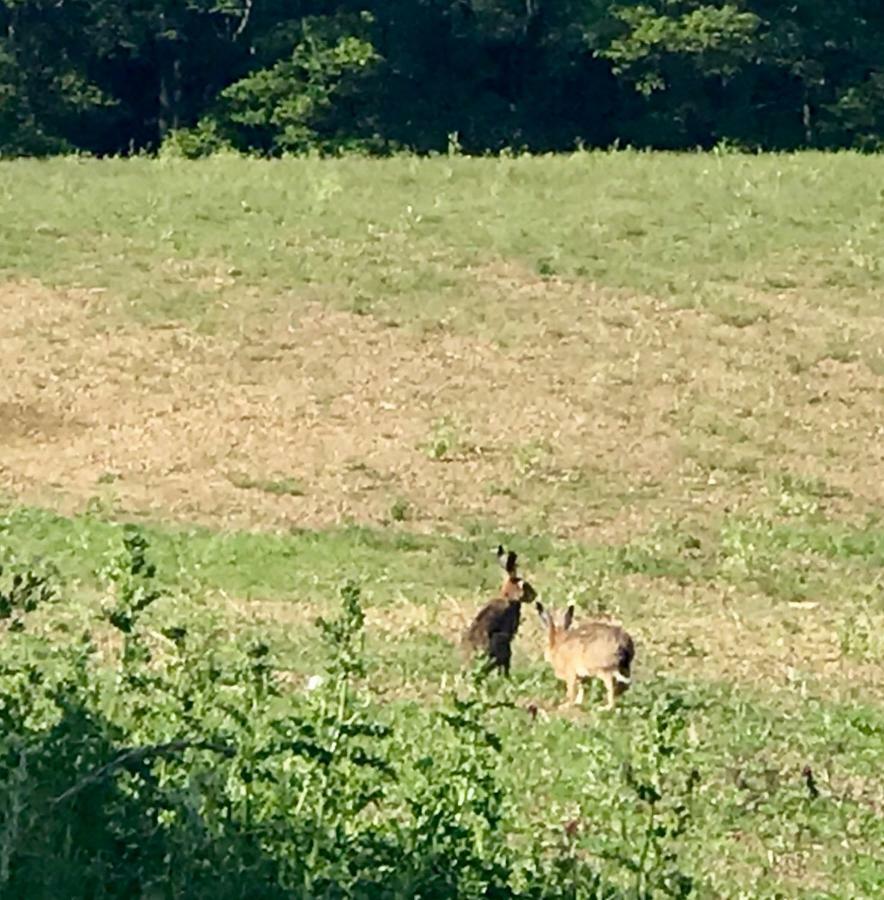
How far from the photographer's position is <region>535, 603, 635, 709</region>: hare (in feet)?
31.6

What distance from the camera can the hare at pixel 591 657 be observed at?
962cm

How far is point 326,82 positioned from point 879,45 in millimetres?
9201

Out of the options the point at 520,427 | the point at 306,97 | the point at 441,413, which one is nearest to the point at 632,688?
the point at 520,427

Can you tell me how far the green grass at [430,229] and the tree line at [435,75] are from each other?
7892 millimetres

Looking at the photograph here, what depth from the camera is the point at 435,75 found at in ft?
129

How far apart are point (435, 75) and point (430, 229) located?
49.1ft

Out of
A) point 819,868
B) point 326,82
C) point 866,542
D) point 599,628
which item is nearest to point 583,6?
point 326,82

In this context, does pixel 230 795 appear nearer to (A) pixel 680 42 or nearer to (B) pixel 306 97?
(B) pixel 306 97

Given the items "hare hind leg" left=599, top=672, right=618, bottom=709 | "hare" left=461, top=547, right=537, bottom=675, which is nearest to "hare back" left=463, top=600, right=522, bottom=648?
"hare" left=461, top=547, right=537, bottom=675

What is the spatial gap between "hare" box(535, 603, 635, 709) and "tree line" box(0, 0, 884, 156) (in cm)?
2669

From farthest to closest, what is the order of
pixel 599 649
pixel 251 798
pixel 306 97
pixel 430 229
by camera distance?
1. pixel 306 97
2. pixel 430 229
3. pixel 599 649
4. pixel 251 798

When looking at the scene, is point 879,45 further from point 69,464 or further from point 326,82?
point 69,464

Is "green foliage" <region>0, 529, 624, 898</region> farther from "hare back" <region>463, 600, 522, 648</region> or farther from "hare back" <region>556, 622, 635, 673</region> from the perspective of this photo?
"hare back" <region>463, 600, 522, 648</region>

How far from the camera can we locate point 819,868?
293 inches
